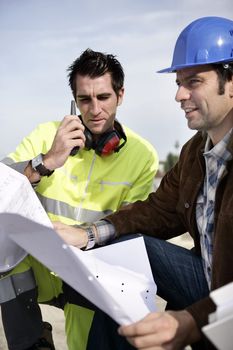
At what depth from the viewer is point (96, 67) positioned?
10.2ft

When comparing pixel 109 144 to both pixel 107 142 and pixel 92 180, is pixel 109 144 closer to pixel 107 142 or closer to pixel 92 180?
pixel 107 142

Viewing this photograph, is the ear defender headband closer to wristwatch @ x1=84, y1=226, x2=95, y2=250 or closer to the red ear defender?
the red ear defender

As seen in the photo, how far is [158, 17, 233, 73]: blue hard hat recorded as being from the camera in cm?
228

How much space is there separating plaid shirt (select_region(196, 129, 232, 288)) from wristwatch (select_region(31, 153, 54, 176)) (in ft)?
2.95

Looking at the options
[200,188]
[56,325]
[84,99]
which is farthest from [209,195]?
[56,325]

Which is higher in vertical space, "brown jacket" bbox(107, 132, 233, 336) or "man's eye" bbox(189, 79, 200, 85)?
"man's eye" bbox(189, 79, 200, 85)

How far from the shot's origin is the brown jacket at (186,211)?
206cm

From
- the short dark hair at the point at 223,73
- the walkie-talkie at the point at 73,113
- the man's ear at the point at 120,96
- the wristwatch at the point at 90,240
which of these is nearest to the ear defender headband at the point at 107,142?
the walkie-talkie at the point at 73,113

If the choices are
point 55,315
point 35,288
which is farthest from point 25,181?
point 55,315

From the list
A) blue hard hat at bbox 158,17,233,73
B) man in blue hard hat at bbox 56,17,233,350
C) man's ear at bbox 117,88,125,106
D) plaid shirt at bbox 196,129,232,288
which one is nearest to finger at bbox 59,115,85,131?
man's ear at bbox 117,88,125,106

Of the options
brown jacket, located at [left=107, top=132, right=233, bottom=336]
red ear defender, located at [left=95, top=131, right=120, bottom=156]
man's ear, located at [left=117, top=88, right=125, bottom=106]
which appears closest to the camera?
brown jacket, located at [left=107, top=132, right=233, bottom=336]

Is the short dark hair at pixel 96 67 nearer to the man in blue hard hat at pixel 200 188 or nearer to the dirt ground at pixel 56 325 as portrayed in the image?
the man in blue hard hat at pixel 200 188

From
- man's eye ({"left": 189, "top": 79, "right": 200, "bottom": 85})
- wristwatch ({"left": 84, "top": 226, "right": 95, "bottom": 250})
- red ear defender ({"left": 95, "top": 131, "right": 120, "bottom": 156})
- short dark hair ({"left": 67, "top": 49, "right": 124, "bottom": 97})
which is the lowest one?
wristwatch ({"left": 84, "top": 226, "right": 95, "bottom": 250})

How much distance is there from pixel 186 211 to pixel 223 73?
2.22 ft
